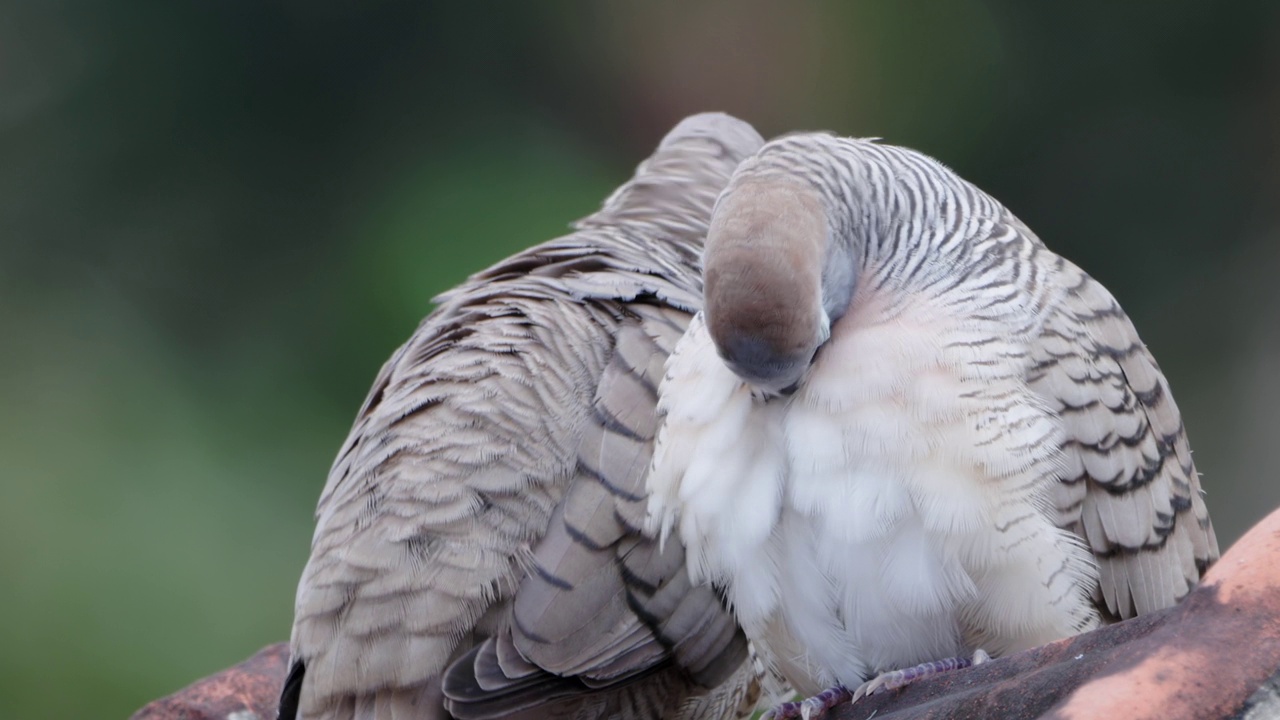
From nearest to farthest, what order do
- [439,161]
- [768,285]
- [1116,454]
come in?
[768,285] < [1116,454] < [439,161]

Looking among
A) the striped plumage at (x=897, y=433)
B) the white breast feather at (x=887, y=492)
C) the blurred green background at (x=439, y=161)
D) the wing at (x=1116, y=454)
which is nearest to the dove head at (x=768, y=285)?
the striped plumage at (x=897, y=433)

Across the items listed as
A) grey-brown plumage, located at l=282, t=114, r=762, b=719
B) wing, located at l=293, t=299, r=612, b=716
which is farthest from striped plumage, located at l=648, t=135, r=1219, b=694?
wing, located at l=293, t=299, r=612, b=716

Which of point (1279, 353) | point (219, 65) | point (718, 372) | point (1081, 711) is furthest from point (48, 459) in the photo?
point (1279, 353)

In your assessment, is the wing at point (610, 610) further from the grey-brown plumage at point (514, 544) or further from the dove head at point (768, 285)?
the dove head at point (768, 285)

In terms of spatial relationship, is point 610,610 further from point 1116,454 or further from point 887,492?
point 1116,454

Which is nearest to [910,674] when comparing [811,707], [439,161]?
[811,707]

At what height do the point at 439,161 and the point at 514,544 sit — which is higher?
the point at 439,161

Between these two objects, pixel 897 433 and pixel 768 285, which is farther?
pixel 897 433
